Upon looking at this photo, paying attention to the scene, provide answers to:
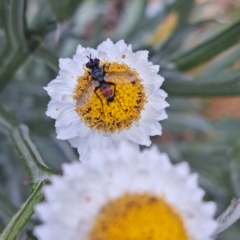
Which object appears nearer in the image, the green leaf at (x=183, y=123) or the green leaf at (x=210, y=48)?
the green leaf at (x=210, y=48)

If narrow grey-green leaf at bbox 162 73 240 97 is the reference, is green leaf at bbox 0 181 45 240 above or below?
below

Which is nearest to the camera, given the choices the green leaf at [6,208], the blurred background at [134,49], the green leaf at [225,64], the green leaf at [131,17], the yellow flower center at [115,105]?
the yellow flower center at [115,105]

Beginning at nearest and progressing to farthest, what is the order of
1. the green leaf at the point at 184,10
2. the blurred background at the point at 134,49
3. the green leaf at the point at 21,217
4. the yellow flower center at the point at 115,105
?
1. the green leaf at the point at 21,217
2. the yellow flower center at the point at 115,105
3. the blurred background at the point at 134,49
4. the green leaf at the point at 184,10

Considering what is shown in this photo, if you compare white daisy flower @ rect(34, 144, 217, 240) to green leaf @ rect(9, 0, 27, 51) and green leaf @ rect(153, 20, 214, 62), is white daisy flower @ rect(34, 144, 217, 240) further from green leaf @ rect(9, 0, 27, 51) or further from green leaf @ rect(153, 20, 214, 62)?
green leaf @ rect(153, 20, 214, 62)

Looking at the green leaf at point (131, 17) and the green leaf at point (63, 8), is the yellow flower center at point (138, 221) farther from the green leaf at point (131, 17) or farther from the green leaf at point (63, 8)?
the green leaf at point (131, 17)

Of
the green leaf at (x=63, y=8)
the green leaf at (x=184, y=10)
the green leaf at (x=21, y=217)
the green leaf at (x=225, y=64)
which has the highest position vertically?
the green leaf at (x=225, y=64)

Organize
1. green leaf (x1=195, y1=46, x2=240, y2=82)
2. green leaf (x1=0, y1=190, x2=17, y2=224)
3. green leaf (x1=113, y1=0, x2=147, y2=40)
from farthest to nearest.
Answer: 1. green leaf (x1=113, y1=0, x2=147, y2=40)
2. green leaf (x1=195, y1=46, x2=240, y2=82)
3. green leaf (x1=0, y1=190, x2=17, y2=224)

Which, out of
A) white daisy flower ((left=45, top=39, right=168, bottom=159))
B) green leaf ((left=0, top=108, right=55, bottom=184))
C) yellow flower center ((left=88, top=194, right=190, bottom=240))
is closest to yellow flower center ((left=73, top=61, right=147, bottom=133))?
white daisy flower ((left=45, top=39, right=168, bottom=159))

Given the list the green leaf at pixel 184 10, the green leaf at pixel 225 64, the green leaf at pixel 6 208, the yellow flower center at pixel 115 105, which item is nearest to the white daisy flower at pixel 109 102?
the yellow flower center at pixel 115 105
